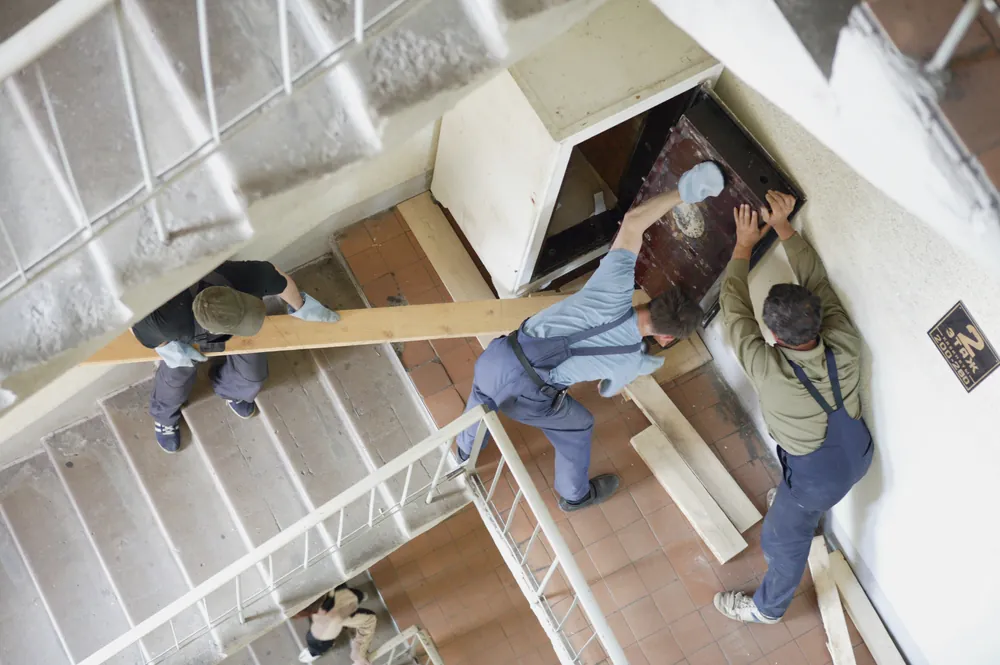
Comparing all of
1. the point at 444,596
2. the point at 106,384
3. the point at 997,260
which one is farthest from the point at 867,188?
the point at 106,384

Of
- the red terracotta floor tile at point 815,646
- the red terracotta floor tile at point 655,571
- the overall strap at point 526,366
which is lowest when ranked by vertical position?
the red terracotta floor tile at point 815,646

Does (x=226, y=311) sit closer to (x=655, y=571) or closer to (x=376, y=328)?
(x=376, y=328)

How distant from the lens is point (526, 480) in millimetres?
3385

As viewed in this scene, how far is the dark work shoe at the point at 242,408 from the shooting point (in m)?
4.54

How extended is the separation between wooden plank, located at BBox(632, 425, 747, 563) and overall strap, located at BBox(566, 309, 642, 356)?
966 millimetres

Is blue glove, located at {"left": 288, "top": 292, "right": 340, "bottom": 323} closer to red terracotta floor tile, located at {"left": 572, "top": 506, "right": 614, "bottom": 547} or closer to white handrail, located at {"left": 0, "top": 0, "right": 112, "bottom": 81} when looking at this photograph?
red terracotta floor tile, located at {"left": 572, "top": 506, "right": 614, "bottom": 547}

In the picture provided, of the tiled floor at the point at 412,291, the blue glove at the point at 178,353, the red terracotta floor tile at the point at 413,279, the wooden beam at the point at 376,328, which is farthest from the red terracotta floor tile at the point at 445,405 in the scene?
the blue glove at the point at 178,353

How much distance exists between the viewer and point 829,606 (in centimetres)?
409

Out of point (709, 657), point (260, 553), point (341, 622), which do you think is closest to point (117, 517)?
point (341, 622)

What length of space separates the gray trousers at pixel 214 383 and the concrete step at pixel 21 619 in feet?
4.08

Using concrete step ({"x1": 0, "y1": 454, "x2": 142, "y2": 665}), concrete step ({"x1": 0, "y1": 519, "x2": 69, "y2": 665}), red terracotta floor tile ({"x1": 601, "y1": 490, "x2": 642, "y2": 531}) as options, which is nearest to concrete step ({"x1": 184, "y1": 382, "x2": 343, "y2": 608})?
concrete step ({"x1": 0, "y1": 454, "x2": 142, "y2": 665})

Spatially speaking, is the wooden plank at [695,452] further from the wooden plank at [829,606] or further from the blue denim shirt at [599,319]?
the blue denim shirt at [599,319]

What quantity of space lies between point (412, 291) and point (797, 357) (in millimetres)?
2433

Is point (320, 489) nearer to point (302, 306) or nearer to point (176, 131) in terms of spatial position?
point (302, 306)
